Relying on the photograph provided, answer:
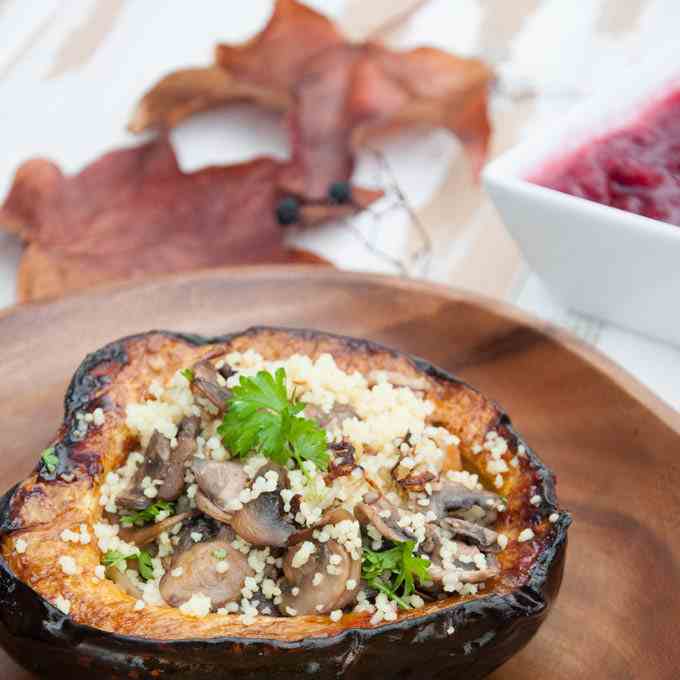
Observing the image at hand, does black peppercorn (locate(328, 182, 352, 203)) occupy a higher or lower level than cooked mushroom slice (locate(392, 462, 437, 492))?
lower

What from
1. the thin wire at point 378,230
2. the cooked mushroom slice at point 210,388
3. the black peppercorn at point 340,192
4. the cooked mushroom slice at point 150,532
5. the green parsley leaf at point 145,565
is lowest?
the thin wire at point 378,230

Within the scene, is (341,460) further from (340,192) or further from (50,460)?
(340,192)

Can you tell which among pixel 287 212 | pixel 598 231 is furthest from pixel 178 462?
pixel 287 212

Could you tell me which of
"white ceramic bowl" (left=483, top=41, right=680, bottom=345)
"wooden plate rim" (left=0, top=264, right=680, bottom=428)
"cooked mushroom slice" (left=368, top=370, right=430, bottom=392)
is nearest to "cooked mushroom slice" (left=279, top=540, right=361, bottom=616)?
"cooked mushroom slice" (left=368, top=370, right=430, bottom=392)

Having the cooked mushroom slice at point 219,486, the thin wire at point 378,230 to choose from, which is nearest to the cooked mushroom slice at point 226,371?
the cooked mushroom slice at point 219,486

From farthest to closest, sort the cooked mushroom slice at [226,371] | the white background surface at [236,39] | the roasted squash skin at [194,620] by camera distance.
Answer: the white background surface at [236,39], the cooked mushroom slice at [226,371], the roasted squash skin at [194,620]

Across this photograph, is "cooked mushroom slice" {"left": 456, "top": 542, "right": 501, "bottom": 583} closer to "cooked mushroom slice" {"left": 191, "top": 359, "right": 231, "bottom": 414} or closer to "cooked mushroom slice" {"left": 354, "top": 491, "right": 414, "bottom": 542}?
"cooked mushroom slice" {"left": 354, "top": 491, "right": 414, "bottom": 542}

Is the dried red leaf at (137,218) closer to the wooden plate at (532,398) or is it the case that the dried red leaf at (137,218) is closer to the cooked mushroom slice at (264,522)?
the wooden plate at (532,398)
